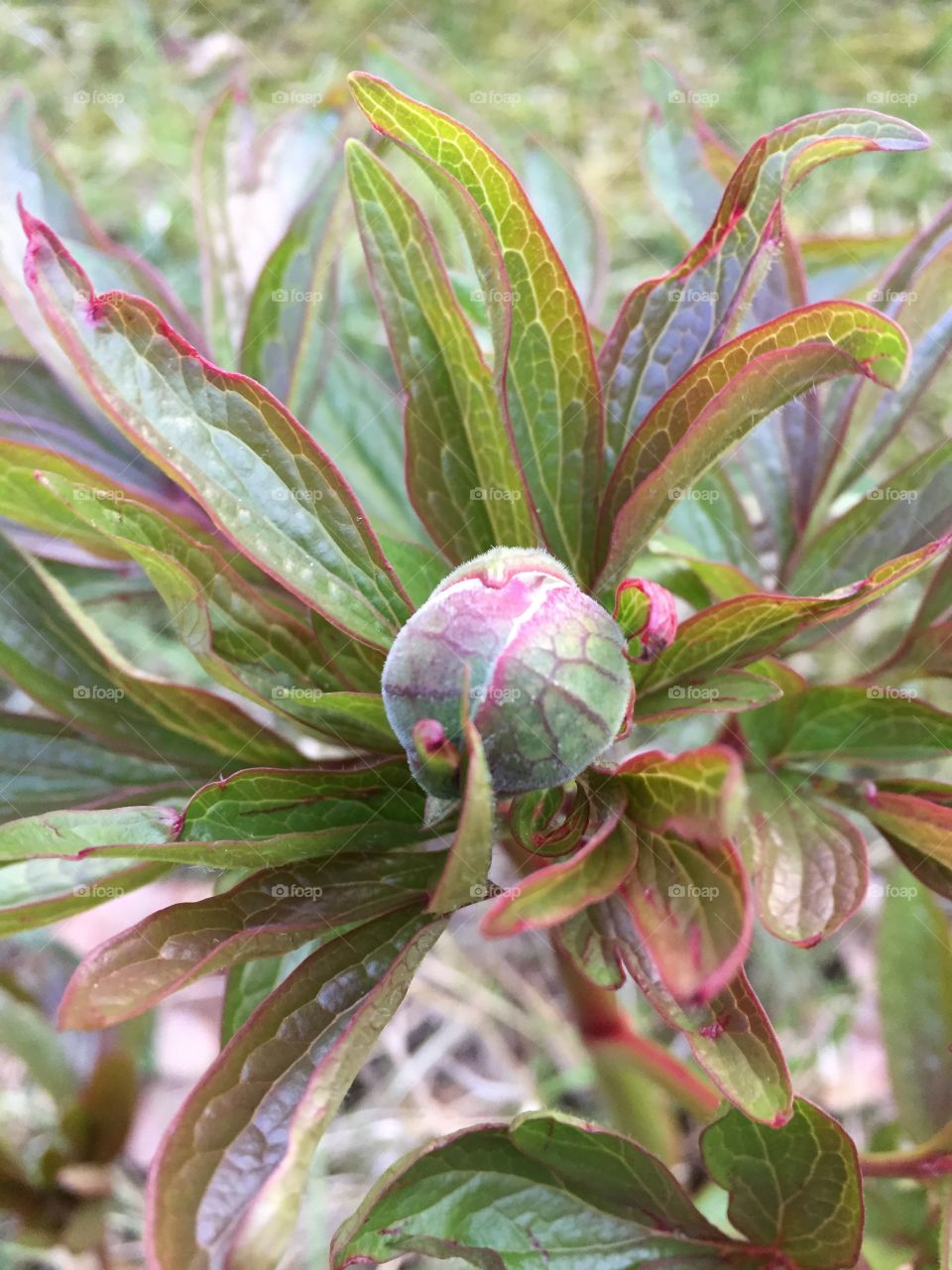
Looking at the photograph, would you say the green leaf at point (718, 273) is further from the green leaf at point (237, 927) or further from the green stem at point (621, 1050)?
the green stem at point (621, 1050)

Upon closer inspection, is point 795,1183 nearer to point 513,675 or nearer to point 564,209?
point 513,675

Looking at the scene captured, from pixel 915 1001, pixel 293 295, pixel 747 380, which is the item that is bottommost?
pixel 915 1001

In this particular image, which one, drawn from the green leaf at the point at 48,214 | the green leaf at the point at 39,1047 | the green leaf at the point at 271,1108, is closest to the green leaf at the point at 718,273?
the green leaf at the point at 271,1108

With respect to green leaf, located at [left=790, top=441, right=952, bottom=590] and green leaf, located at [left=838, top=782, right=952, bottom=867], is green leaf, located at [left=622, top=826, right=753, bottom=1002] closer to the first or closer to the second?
green leaf, located at [left=838, top=782, right=952, bottom=867]

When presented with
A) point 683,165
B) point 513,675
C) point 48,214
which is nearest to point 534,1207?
point 513,675

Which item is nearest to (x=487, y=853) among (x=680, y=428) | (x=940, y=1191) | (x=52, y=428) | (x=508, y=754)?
(x=508, y=754)

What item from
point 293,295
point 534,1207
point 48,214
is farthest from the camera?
point 48,214
